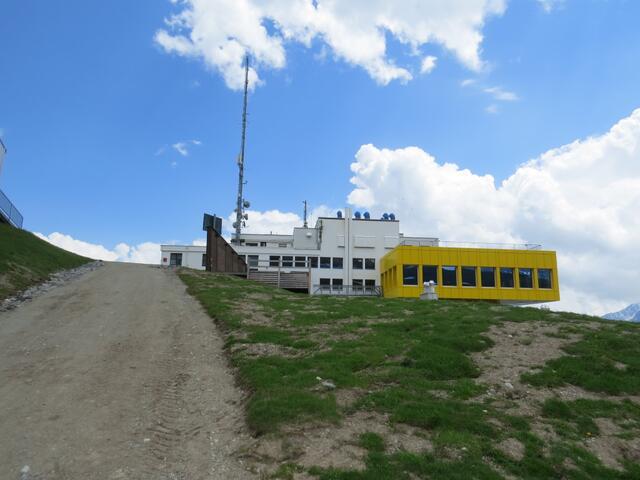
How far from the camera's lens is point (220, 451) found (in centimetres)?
777

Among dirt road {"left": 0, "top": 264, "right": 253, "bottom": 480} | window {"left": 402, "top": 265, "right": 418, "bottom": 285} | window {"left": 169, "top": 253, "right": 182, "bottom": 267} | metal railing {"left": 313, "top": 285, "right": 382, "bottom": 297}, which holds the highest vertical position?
window {"left": 169, "top": 253, "right": 182, "bottom": 267}

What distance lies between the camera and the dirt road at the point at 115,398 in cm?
725

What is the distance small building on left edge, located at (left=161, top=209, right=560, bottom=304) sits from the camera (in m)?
50.8

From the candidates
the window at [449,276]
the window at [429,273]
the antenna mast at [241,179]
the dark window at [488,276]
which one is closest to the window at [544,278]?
the dark window at [488,276]

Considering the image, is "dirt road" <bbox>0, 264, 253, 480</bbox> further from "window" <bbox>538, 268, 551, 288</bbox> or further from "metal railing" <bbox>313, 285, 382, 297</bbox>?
"window" <bbox>538, 268, 551, 288</bbox>

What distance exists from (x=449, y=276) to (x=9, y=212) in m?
42.6

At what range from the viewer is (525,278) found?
53.0 m

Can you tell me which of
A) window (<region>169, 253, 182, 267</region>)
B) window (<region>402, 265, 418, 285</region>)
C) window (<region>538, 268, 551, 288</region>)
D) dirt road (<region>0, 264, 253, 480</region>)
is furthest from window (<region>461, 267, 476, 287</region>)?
dirt road (<region>0, 264, 253, 480</region>)

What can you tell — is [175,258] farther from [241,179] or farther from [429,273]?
[429,273]

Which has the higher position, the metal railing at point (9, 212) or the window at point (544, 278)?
the metal railing at point (9, 212)

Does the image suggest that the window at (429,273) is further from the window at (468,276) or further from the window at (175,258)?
the window at (175,258)

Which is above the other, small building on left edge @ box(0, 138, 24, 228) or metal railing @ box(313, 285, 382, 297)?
small building on left edge @ box(0, 138, 24, 228)

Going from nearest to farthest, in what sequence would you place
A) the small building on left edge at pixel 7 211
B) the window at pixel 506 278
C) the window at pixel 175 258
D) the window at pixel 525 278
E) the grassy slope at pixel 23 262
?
the grassy slope at pixel 23 262 → the small building on left edge at pixel 7 211 → the window at pixel 506 278 → the window at pixel 525 278 → the window at pixel 175 258

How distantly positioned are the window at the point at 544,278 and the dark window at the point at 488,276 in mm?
5566
